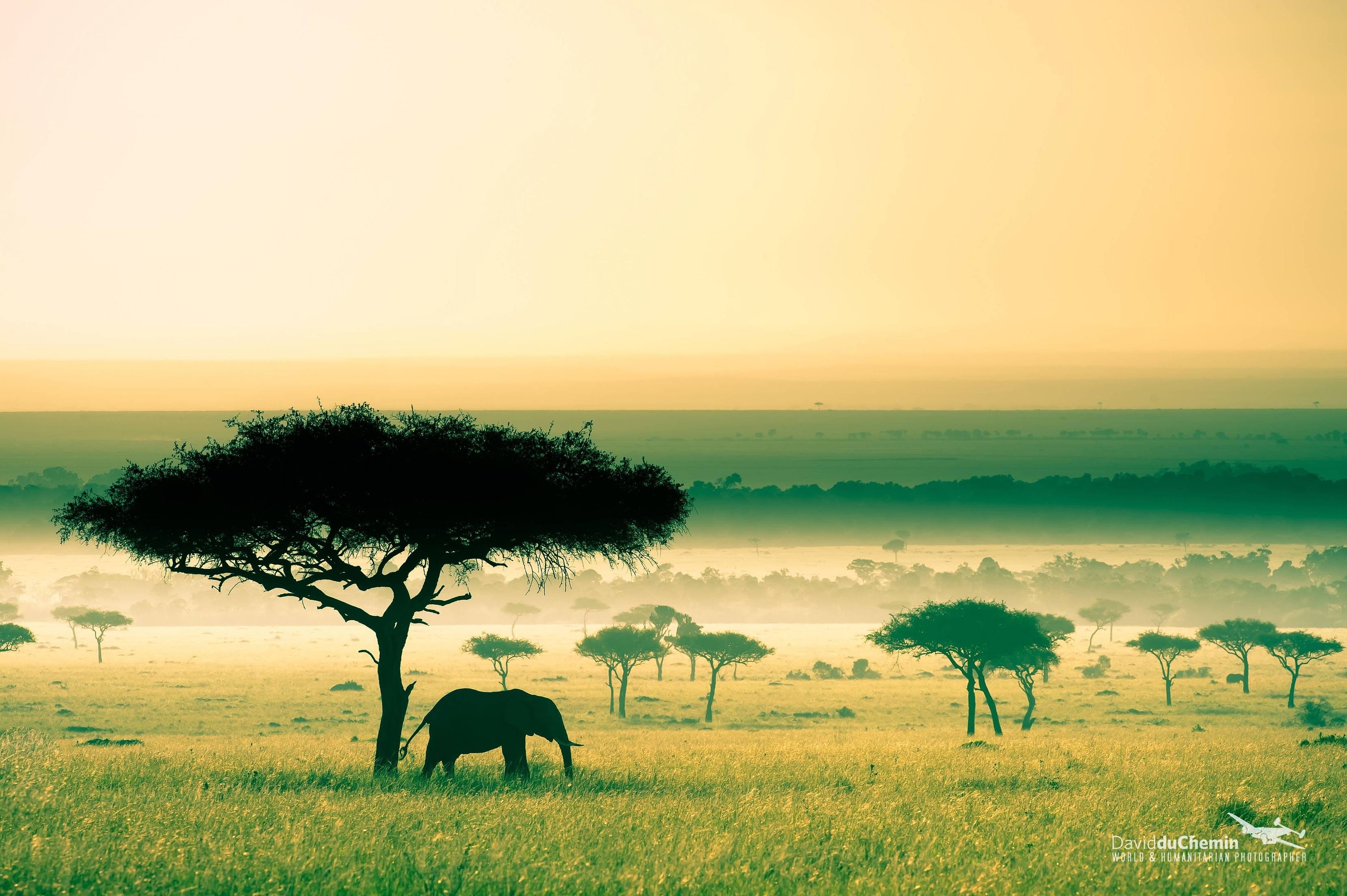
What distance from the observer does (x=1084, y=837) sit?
15.5 meters

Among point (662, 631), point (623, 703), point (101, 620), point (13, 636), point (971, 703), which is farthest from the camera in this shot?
point (101, 620)

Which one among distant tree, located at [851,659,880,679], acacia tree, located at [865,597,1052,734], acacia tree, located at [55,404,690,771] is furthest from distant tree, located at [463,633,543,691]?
acacia tree, located at [55,404,690,771]

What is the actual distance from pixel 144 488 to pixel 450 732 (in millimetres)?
9347

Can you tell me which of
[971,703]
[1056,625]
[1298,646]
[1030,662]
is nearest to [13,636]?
[971,703]

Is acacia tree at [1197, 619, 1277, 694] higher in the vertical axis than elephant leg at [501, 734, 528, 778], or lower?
lower

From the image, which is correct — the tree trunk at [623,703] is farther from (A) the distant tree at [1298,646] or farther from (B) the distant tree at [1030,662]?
(A) the distant tree at [1298,646]

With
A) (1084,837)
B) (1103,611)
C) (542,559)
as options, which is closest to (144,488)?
(542,559)

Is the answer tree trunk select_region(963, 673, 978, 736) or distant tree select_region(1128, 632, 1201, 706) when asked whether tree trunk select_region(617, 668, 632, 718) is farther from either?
distant tree select_region(1128, 632, 1201, 706)

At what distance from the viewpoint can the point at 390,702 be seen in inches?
845

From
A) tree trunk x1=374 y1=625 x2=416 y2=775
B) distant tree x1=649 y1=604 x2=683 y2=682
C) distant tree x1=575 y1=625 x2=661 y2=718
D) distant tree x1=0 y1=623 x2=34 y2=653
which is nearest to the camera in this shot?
tree trunk x1=374 y1=625 x2=416 y2=775

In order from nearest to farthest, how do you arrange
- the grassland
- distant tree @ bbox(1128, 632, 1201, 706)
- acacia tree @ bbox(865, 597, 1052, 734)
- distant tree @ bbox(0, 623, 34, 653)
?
1. the grassland
2. acacia tree @ bbox(865, 597, 1052, 734)
3. distant tree @ bbox(1128, 632, 1201, 706)
4. distant tree @ bbox(0, 623, 34, 653)

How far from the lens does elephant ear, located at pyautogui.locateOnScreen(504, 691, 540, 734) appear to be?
2033 centimetres

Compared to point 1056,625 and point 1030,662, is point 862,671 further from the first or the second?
point 1030,662

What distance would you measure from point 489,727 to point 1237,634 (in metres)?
104
